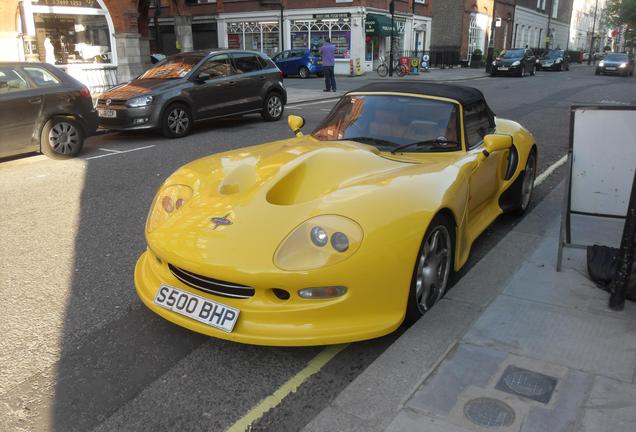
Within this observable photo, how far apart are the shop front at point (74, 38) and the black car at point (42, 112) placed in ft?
27.8

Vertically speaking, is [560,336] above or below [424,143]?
below

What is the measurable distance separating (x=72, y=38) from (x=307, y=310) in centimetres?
1748

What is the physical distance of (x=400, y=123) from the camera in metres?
4.30

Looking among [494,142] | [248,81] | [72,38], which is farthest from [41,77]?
[72,38]

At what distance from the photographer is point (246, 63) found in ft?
40.4

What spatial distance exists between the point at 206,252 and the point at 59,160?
6.86 metres

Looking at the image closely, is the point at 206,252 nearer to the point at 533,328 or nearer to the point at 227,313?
the point at 227,313

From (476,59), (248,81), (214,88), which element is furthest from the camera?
(476,59)

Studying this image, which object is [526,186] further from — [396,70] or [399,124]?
[396,70]

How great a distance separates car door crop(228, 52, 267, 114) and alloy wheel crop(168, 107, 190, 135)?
147cm

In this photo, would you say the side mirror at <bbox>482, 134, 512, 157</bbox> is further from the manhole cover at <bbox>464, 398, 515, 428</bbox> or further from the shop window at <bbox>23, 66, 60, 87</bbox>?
the shop window at <bbox>23, 66, 60, 87</bbox>

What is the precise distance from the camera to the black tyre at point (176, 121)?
34.1ft

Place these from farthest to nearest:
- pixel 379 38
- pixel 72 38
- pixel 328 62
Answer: pixel 379 38 < pixel 328 62 < pixel 72 38

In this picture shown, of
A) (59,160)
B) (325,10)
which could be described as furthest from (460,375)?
(325,10)
